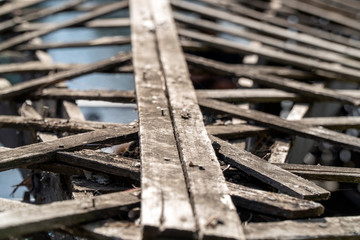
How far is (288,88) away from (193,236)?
178 centimetres

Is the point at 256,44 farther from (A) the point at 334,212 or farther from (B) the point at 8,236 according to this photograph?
(B) the point at 8,236

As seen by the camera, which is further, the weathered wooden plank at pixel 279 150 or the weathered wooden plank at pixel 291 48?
the weathered wooden plank at pixel 291 48

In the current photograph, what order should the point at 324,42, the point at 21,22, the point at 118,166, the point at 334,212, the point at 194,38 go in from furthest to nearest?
the point at 21,22
the point at 324,42
the point at 194,38
the point at 334,212
the point at 118,166

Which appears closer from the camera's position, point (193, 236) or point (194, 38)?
point (193, 236)

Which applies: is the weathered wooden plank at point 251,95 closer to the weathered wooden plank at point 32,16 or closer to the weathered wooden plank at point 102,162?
the weathered wooden plank at point 102,162

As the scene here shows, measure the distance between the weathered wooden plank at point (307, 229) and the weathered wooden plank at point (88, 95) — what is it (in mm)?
1338

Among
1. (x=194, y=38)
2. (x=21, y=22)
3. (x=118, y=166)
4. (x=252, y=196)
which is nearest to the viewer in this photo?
(x=252, y=196)

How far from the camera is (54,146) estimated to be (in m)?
1.76

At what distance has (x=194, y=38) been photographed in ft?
11.8

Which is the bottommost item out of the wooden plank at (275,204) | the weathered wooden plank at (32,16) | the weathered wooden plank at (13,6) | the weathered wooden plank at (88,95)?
the wooden plank at (275,204)

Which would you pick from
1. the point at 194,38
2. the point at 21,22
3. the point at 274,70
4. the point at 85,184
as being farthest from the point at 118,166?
the point at 21,22

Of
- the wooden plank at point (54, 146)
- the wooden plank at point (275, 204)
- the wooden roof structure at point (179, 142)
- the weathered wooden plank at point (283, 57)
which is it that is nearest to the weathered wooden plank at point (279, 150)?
the wooden roof structure at point (179, 142)

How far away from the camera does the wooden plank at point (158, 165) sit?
4.02ft

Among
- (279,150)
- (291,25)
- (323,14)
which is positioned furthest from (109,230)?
(323,14)
